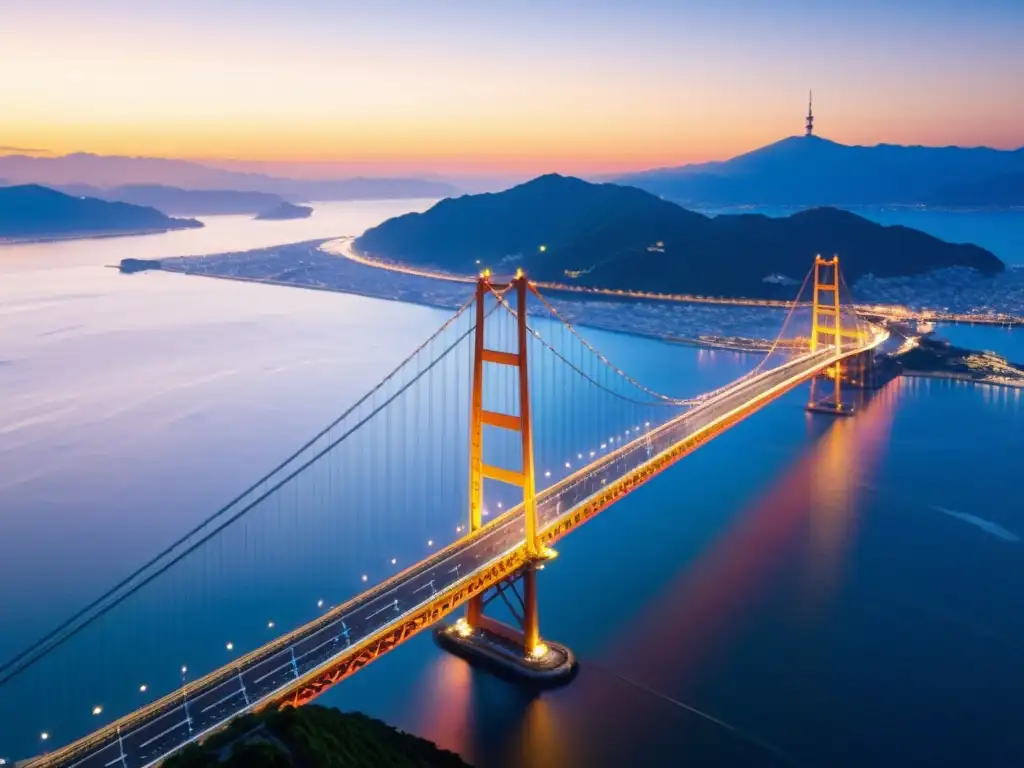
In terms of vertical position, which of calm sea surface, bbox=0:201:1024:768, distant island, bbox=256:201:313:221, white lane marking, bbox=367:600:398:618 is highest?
distant island, bbox=256:201:313:221

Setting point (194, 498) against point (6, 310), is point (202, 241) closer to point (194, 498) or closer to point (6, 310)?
point (6, 310)

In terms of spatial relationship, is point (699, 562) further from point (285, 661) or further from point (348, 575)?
point (285, 661)

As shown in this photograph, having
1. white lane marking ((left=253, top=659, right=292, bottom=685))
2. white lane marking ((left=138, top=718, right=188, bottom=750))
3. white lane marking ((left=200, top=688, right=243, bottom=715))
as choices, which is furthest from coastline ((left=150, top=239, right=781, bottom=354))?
white lane marking ((left=138, top=718, right=188, bottom=750))

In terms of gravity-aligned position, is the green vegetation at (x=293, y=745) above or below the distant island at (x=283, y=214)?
below

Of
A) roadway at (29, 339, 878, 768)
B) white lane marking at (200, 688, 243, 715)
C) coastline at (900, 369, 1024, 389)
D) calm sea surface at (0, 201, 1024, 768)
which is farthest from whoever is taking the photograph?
coastline at (900, 369, 1024, 389)

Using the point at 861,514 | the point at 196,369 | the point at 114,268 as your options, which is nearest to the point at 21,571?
the point at 861,514

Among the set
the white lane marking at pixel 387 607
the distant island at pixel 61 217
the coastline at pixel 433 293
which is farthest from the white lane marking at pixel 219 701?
the distant island at pixel 61 217

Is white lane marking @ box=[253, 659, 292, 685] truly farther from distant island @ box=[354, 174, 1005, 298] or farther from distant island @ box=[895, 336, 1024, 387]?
distant island @ box=[354, 174, 1005, 298]

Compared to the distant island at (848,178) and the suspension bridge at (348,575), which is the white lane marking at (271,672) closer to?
the suspension bridge at (348,575)
